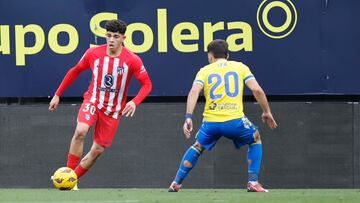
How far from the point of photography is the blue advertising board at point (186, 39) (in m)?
15.5

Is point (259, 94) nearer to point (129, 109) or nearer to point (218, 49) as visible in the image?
point (218, 49)

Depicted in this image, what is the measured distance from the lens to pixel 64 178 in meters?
12.7

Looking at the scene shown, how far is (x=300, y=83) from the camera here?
15.5 m

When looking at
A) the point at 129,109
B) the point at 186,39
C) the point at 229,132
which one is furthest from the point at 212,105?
the point at 186,39

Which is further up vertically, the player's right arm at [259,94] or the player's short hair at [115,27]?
the player's short hair at [115,27]

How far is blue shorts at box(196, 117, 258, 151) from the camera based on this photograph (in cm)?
1229

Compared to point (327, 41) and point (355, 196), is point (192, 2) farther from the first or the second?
point (355, 196)

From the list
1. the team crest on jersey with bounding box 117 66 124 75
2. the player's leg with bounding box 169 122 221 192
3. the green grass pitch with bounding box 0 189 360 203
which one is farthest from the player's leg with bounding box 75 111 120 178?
Answer: the player's leg with bounding box 169 122 221 192

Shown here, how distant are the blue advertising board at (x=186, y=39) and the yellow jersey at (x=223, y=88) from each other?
321cm

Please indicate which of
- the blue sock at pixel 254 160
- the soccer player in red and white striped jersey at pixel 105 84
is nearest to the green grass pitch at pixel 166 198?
the blue sock at pixel 254 160

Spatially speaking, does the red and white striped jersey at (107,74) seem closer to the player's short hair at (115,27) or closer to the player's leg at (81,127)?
the player's leg at (81,127)

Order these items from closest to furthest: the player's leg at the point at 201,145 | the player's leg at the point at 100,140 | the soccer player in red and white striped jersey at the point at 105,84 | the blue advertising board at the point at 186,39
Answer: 1. the player's leg at the point at 201,145
2. the soccer player in red and white striped jersey at the point at 105,84
3. the player's leg at the point at 100,140
4. the blue advertising board at the point at 186,39

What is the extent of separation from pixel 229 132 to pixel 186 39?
3595 mm

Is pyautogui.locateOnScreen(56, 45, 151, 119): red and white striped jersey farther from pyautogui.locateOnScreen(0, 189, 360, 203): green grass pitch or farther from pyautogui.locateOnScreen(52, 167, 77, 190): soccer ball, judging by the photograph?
pyautogui.locateOnScreen(0, 189, 360, 203): green grass pitch
